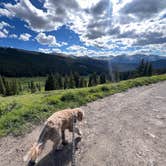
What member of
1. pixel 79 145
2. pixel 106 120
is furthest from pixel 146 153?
pixel 106 120

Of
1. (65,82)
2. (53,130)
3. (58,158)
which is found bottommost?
(65,82)

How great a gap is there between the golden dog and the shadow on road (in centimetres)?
30

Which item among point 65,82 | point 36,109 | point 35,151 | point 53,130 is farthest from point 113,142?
point 65,82

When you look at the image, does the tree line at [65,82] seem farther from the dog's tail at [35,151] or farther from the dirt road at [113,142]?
the dog's tail at [35,151]

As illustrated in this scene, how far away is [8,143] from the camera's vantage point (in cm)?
677

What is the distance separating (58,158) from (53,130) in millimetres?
1026

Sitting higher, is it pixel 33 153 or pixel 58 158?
pixel 33 153

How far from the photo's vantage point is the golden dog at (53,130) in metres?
4.53

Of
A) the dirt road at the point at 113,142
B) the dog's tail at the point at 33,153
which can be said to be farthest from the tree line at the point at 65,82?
the dog's tail at the point at 33,153

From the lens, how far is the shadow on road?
518cm

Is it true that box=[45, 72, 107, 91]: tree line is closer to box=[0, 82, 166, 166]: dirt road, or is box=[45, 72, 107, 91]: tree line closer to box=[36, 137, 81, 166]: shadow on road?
box=[0, 82, 166, 166]: dirt road

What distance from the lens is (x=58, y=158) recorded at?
17.7ft

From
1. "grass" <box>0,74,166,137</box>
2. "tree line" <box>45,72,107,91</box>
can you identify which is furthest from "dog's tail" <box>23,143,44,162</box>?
"tree line" <box>45,72,107,91</box>

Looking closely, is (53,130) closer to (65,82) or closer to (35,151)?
(35,151)
